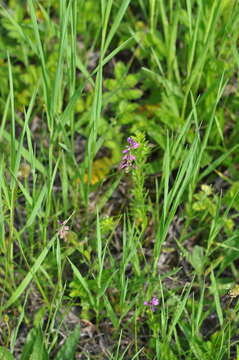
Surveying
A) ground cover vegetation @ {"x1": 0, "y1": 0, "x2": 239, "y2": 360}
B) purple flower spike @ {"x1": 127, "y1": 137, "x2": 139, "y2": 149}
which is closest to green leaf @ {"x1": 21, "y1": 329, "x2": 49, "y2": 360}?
ground cover vegetation @ {"x1": 0, "y1": 0, "x2": 239, "y2": 360}

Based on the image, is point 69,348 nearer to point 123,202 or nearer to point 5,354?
point 5,354

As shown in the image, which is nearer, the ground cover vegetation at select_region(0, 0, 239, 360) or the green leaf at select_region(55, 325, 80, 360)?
the ground cover vegetation at select_region(0, 0, 239, 360)

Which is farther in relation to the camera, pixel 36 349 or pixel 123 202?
pixel 123 202

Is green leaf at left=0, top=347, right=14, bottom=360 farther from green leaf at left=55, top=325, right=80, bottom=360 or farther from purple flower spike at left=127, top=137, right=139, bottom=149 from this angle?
purple flower spike at left=127, top=137, right=139, bottom=149

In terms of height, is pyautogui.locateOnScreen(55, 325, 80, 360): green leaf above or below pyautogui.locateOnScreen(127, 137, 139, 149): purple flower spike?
below

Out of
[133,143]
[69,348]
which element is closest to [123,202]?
[133,143]

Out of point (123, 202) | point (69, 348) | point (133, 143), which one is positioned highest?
point (133, 143)

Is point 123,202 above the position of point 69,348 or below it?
above

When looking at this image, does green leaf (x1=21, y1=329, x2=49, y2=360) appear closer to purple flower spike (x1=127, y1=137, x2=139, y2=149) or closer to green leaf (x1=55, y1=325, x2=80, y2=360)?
green leaf (x1=55, y1=325, x2=80, y2=360)

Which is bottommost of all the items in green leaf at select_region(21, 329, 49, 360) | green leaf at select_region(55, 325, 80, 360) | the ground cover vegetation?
green leaf at select_region(55, 325, 80, 360)

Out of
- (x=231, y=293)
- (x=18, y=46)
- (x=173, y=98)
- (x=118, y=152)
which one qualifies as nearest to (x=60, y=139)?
(x=118, y=152)
